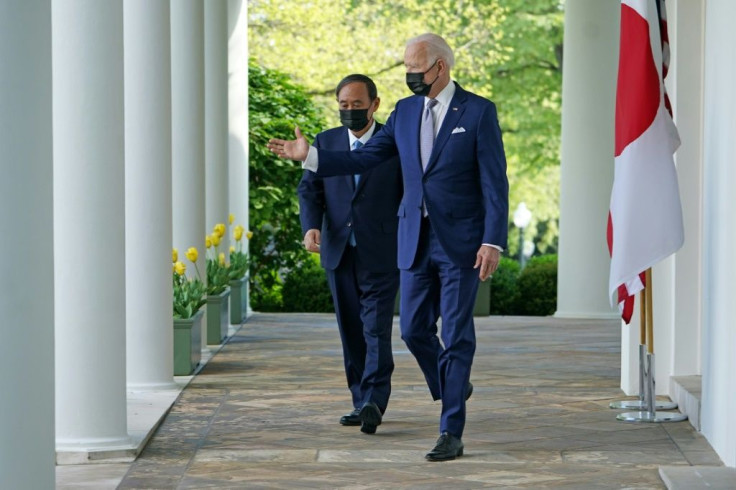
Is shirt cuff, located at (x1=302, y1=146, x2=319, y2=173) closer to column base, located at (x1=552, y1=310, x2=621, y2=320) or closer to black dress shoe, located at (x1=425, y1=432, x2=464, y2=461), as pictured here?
black dress shoe, located at (x1=425, y1=432, x2=464, y2=461)

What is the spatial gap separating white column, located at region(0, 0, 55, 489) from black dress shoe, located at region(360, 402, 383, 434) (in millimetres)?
3144

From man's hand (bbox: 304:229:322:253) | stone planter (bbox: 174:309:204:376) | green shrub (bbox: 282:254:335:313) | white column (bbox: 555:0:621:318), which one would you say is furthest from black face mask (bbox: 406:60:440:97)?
green shrub (bbox: 282:254:335:313)

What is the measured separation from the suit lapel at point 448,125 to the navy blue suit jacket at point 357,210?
2.50ft

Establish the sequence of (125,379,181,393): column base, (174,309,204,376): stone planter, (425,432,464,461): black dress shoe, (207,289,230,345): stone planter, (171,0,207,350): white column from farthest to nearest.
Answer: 1. (207,289,230,345): stone planter
2. (171,0,207,350): white column
3. (174,309,204,376): stone planter
4. (125,379,181,393): column base
5. (425,432,464,461): black dress shoe

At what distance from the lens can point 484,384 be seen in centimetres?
1120

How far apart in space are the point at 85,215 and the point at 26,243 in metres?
2.23

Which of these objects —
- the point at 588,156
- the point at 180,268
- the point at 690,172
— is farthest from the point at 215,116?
the point at 690,172

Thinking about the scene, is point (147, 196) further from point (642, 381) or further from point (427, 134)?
point (642, 381)

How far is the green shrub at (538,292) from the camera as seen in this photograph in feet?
68.8

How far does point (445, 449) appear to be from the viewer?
25.0ft

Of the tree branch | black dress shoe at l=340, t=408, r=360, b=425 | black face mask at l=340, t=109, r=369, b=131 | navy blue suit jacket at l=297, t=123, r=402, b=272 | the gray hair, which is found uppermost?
the tree branch

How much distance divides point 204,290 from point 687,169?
4501mm

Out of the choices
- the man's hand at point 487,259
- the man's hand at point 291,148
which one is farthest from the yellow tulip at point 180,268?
→ the man's hand at point 487,259

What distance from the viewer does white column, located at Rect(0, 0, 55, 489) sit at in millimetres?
5246
